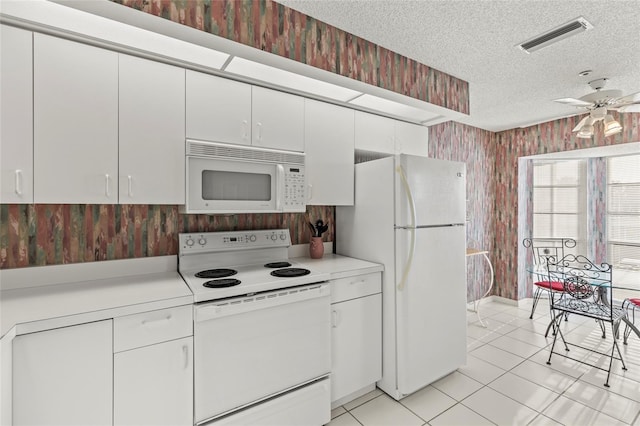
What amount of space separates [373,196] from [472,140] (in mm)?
2745

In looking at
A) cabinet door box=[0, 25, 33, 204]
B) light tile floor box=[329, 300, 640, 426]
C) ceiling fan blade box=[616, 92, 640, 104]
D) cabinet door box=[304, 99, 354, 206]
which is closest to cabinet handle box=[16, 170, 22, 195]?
cabinet door box=[0, 25, 33, 204]

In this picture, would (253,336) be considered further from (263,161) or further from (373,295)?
(263,161)

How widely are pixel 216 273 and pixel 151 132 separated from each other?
958 mm

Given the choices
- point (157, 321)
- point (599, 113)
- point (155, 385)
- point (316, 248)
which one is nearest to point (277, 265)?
point (316, 248)

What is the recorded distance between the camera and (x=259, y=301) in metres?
1.76

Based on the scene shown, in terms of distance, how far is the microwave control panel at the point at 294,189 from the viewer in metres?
2.28

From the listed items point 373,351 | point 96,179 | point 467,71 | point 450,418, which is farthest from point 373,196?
point 96,179

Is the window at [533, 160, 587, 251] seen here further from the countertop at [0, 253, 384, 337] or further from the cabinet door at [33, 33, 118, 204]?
the cabinet door at [33, 33, 118, 204]

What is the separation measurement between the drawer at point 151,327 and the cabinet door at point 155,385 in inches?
1.3

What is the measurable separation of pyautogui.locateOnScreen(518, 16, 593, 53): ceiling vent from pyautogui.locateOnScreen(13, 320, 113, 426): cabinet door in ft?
10.1

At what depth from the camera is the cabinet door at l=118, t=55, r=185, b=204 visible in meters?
1.73

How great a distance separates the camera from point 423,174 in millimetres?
2346

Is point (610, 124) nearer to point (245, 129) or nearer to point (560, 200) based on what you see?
point (560, 200)

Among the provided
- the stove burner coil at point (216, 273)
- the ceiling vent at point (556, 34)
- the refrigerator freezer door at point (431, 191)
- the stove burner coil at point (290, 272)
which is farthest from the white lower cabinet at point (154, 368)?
the ceiling vent at point (556, 34)
